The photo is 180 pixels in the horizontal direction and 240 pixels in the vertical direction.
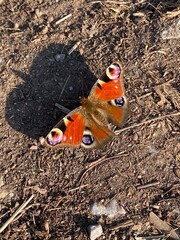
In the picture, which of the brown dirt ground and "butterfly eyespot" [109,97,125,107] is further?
"butterfly eyespot" [109,97,125,107]

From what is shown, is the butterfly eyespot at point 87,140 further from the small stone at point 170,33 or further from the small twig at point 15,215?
the small stone at point 170,33

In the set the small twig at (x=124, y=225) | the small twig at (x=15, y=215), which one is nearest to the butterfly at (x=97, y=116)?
the small twig at (x=15, y=215)

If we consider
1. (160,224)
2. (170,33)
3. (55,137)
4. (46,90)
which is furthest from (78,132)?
(170,33)

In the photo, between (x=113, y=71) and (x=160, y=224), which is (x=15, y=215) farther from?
(x=113, y=71)

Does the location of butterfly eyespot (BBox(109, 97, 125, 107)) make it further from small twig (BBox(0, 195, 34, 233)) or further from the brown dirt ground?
small twig (BBox(0, 195, 34, 233))

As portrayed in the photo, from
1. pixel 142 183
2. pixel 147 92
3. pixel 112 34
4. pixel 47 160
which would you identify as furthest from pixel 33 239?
pixel 112 34

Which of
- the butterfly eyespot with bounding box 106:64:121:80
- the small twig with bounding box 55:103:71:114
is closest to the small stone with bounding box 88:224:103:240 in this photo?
the small twig with bounding box 55:103:71:114

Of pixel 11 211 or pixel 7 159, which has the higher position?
pixel 7 159

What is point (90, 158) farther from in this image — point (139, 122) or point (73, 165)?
point (139, 122)
